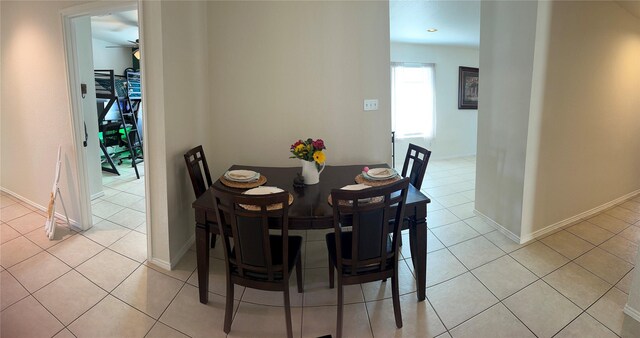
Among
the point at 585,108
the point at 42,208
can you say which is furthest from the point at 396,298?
the point at 42,208

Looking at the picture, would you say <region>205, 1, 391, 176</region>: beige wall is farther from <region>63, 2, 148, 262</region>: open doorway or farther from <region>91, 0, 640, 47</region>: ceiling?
<region>91, 0, 640, 47</region>: ceiling

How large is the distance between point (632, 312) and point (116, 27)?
648 centimetres

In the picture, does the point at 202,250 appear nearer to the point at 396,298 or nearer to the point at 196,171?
the point at 196,171

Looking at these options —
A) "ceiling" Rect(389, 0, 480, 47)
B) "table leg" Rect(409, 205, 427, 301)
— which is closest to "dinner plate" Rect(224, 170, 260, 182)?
"table leg" Rect(409, 205, 427, 301)

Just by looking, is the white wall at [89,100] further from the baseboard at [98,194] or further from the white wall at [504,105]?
the white wall at [504,105]

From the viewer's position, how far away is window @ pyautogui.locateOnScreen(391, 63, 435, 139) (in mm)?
5844

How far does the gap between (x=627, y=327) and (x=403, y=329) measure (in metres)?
1.28

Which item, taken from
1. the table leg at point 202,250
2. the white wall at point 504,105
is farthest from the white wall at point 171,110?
the white wall at point 504,105

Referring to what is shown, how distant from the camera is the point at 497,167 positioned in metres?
3.00

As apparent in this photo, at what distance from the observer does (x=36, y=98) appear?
303cm

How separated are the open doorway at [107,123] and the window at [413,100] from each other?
13.8 feet

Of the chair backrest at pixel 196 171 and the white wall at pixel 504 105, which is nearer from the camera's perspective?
the chair backrest at pixel 196 171

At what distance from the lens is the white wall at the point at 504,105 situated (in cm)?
258

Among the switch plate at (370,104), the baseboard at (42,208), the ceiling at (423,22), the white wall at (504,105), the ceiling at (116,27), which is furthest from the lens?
the ceiling at (116,27)
